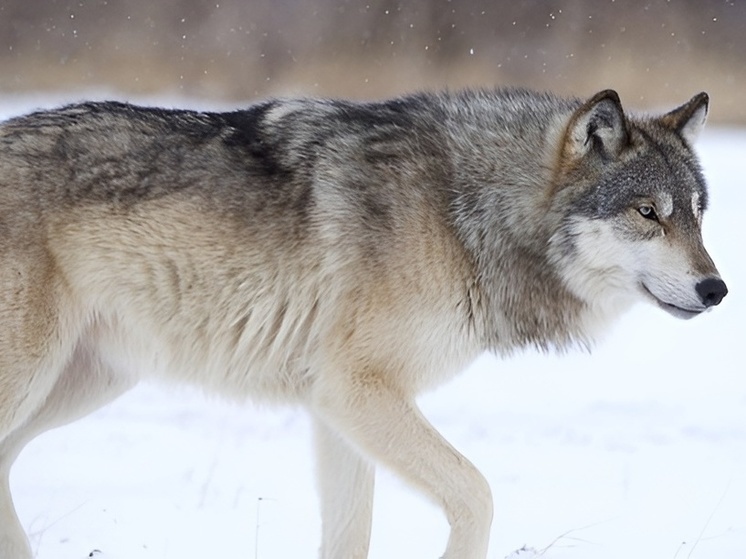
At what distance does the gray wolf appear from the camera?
390cm

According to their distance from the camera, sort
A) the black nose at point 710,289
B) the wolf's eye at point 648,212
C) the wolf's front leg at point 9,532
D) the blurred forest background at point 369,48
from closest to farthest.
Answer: the black nose at point 710,289 < the wolf's eye at point 648,212 < the wolf's front leg at point 9,532 < the blurred forest background at point 369,48

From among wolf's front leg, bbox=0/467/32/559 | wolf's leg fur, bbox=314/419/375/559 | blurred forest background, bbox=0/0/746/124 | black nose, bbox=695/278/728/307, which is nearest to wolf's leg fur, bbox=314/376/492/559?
wolf's leg fur, bbox=314/419/375/559

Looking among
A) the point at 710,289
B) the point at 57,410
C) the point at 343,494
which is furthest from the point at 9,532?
the point at 710,289

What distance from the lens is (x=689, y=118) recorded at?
4301 millimetres

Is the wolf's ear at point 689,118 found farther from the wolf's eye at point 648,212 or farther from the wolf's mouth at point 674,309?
the wolf's mouth at point 674,309

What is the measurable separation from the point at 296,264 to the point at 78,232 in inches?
29.7

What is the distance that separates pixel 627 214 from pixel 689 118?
61 cm

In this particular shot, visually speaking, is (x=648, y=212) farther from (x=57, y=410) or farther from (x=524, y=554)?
(x=57, y=410)

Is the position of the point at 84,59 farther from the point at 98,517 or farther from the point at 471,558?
the point at 471,558

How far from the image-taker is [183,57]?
1571 centimetres

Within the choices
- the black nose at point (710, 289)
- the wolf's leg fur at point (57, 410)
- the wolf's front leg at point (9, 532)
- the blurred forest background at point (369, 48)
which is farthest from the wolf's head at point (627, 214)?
the blurred forest background at point (369, 48)

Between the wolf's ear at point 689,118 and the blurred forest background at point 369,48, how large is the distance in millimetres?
10201

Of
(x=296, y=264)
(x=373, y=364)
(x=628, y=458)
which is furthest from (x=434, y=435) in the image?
(x=628, y=458)

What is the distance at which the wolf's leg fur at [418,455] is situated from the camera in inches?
151
